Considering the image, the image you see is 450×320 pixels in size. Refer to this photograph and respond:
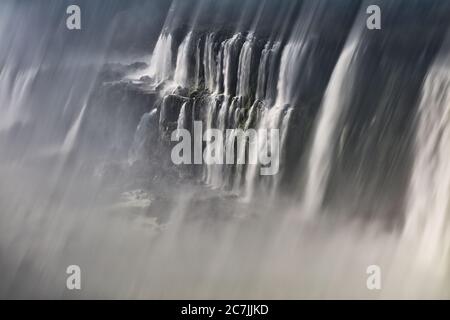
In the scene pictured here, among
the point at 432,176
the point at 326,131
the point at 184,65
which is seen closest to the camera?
the point at 432,176

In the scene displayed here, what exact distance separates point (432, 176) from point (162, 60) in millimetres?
1498

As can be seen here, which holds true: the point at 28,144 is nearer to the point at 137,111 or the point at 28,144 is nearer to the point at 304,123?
Result: the point at 137,111

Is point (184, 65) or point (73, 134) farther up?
point (184, 65)

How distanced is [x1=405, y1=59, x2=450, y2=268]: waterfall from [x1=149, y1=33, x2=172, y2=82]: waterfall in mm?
1309

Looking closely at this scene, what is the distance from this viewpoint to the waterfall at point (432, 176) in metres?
3.04

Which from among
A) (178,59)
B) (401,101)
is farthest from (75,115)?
(401,101)

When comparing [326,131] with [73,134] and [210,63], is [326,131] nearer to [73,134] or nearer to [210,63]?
[210,63]

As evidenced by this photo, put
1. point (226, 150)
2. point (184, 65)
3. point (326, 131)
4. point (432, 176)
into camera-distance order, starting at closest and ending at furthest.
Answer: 1. point (432, 176)
2. point (326, 131)
3. point (226, 150)
4. point (184, 65)

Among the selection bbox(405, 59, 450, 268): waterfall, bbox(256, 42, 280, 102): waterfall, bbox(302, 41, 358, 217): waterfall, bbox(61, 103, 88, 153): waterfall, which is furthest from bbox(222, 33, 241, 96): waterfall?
bbox(405, 59, 450, 268): waterfall

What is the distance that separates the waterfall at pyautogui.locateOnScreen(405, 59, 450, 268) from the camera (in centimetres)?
304

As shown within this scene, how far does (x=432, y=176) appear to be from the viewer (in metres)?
3.08

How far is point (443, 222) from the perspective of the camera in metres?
3.05

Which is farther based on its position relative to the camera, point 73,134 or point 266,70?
point 73,134

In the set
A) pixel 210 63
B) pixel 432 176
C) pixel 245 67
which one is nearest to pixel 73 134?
pixel 210 63
